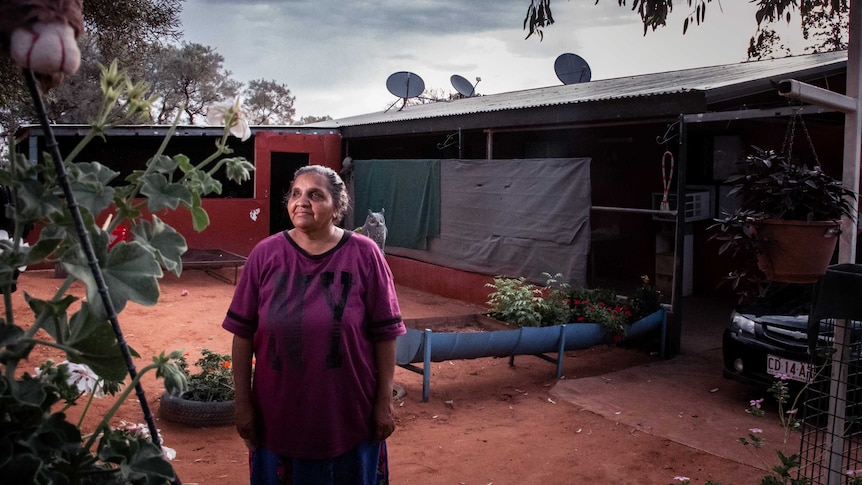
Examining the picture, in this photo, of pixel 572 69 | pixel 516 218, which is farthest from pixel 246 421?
pixel 572 69

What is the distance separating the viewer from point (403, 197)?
13312 mm

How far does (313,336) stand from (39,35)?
172 cm

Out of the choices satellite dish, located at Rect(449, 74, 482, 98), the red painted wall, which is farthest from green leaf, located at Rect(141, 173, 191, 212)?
satellite dish, located at Rect(449, 74, 482, 98)

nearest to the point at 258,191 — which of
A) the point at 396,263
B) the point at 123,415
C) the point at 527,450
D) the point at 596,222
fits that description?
the point at 396,263

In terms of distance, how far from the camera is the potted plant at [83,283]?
1.30 metres

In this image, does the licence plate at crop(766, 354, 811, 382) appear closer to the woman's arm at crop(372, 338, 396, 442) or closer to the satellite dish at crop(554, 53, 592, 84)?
the woman's arm at crop(372, 338, 396, 442)

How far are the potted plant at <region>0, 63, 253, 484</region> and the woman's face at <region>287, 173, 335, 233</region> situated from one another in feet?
4.37

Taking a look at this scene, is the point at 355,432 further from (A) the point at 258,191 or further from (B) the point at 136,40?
(A) the point at 258,191

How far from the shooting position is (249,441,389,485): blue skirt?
2.86 m

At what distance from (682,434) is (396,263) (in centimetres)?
864

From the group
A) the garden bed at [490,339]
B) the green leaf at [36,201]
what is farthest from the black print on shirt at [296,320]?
the garden bed at [490,339]

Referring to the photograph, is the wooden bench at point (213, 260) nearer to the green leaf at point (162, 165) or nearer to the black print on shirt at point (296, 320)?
the black print on shirt at point (296, 320)

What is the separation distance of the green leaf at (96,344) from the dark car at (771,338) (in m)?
5.61

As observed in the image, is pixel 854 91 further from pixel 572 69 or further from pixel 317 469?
pixel 572 69
